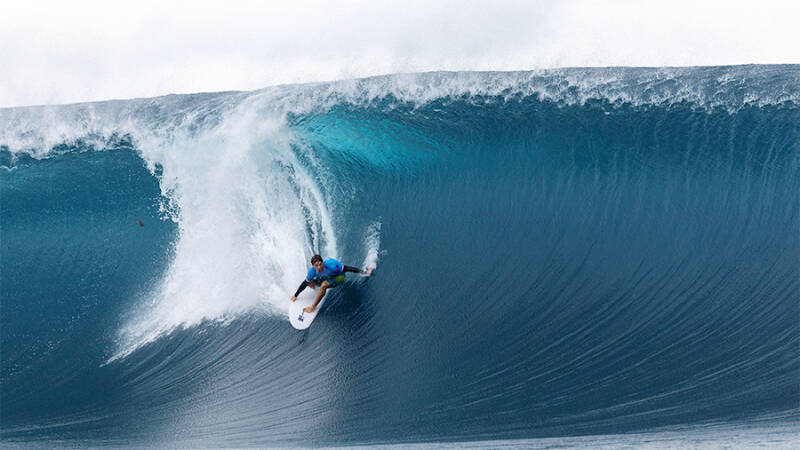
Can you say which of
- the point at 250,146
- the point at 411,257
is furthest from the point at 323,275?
the point at 250,146

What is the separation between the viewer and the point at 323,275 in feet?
24.5

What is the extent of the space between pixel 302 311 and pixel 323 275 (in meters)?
0.61

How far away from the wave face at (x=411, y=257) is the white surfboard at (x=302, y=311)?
12cm

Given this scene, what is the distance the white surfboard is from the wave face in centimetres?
12

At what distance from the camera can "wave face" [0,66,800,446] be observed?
6648 mm

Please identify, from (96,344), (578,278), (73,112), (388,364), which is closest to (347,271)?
(388,364)

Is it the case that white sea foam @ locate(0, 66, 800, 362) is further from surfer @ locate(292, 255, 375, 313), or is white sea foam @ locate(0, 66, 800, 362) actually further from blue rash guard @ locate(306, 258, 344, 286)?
blue rash guard @ locate(306, 258, 344, 286)

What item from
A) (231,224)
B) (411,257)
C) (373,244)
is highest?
(231,224)

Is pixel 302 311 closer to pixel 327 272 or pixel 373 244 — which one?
pixel 327 272

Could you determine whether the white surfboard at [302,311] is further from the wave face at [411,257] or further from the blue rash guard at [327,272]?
the blue rash guard at [327,272]

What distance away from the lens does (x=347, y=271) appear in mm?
7824

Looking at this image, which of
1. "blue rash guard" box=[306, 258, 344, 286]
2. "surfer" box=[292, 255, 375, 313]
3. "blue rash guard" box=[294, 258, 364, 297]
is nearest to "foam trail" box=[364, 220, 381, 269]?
"surfer" box=[292, 255, 375, 313]

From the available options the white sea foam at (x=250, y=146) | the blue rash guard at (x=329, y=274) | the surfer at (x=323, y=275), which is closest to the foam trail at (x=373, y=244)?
the white sea foam at (x=250, y=146)

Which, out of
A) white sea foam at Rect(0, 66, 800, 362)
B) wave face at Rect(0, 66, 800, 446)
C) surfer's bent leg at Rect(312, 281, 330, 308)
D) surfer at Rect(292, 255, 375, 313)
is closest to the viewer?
wave face at Rect(0, 66, 800, 446)
